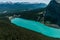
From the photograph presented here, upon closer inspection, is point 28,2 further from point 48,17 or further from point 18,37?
point 18,37

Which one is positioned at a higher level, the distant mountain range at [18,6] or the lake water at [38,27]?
the distant mountain range at [18,6]

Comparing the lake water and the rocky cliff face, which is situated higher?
the rocky cliff face

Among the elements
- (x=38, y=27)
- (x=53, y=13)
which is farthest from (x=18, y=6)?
(x=53, y=13)

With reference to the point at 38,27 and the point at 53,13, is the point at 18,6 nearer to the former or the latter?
the point at 38,27

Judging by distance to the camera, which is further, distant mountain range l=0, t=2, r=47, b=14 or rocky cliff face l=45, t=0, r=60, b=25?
distant mountain range l=0, t=2, r=47, b=14
